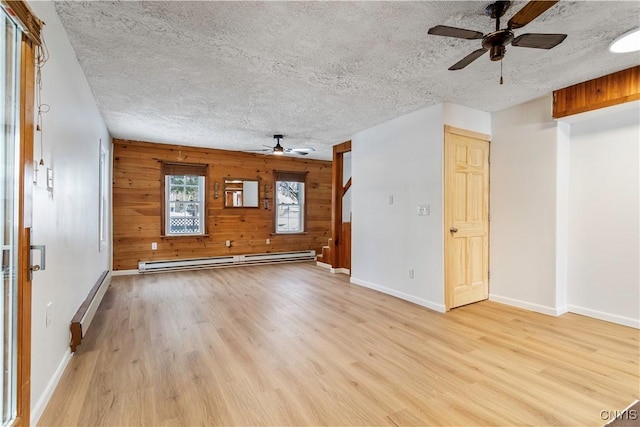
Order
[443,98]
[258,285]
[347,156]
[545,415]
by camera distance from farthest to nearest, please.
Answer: [347,156], [258,285], [443,98], [545,415]

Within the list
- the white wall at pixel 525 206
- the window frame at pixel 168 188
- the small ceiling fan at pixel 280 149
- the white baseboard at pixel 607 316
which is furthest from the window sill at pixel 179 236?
the white baseboard at pixel 607 316

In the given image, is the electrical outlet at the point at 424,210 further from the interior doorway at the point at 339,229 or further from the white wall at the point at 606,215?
the interior doorway at the point at 339,229

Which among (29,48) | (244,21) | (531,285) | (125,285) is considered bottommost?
(125,285)

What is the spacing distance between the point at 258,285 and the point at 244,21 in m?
3.71

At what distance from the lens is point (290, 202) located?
7348 mm

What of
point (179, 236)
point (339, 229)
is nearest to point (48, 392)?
point (179, 236)

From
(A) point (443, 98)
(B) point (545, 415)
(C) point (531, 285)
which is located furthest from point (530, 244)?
(B) point (545, 415)

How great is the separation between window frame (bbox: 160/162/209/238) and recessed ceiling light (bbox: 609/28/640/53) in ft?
19.9

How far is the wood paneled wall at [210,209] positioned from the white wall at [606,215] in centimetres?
503

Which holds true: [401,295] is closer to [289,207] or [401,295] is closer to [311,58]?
[311,58]

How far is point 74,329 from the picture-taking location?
2432 millimetres

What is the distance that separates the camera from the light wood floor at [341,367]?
1.74 m

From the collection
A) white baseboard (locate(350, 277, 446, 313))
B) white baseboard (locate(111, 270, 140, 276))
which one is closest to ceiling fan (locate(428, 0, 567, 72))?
white baseboard (locate(350, 277, 446, 313))

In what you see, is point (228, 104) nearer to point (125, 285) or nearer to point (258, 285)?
point (258, 285)
